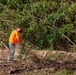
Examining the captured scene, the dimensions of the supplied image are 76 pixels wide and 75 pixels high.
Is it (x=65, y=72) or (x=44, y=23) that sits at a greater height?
(x=44, y=23)

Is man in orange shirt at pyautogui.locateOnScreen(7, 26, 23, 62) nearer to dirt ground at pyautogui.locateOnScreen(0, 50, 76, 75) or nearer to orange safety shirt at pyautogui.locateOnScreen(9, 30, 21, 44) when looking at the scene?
orange safety shirt at pyautogui.locateOnScreen(9, 30, 21, 44)

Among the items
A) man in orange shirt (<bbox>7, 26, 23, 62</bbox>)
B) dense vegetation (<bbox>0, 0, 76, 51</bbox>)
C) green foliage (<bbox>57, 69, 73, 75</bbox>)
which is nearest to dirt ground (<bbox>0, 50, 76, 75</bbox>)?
green foliage (<bbox>57, 69, 73, 75</bbox>)

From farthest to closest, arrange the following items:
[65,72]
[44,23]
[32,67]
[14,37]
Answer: [44,23], [14,37], [32,67], [65,72]

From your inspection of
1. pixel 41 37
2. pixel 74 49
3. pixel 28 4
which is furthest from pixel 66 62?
pixel 28 4

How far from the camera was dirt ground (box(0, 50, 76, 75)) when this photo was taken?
41.0 ft

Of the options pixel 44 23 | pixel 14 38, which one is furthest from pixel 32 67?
pixel 44 23

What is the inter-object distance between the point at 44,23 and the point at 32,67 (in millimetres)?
3975

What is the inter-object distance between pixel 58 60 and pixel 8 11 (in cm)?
482

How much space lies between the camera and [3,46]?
16016mm

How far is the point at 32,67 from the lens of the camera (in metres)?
12.8

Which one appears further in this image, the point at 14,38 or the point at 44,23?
the point at 44,23

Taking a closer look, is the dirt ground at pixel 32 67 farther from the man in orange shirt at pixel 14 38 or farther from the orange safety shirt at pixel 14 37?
the orange safety shirt at pixel 14 37

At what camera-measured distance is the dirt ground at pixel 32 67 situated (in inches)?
492

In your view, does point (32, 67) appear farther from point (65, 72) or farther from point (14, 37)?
point (14, 37)
